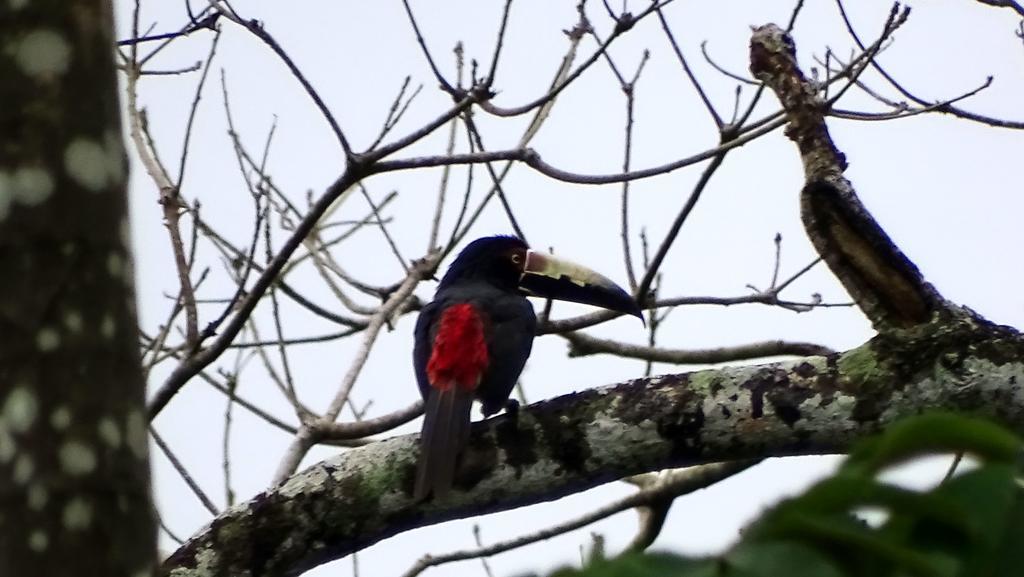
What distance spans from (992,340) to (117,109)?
2357 mm

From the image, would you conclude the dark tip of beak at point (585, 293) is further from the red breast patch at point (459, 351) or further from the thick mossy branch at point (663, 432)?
the thick mossy branch at point (663, 432)

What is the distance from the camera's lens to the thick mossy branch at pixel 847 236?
329cm

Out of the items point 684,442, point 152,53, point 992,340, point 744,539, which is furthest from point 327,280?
point 744,539

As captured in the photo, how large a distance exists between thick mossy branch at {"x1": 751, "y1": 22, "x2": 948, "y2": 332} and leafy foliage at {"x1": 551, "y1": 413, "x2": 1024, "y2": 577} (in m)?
2.57

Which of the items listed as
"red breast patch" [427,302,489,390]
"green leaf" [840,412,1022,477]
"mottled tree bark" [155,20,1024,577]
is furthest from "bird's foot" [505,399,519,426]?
"green leaf" [840,412,1022,477]

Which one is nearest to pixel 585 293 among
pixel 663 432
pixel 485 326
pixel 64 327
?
pixel 485 326

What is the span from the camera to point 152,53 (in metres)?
4.50

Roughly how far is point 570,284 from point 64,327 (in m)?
3.76

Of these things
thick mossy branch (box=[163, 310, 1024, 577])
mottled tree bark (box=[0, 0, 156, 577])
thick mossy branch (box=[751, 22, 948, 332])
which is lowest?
mottled tree bark (box=[0, 0, 156, 577])

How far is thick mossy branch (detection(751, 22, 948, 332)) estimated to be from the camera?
329 cm

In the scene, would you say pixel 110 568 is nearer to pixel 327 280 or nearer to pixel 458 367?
pixel 458 367

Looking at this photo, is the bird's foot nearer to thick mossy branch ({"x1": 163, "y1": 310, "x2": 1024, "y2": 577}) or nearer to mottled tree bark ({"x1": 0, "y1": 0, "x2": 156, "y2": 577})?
thick mossy branch ({"x1": 163, "y1": 310, "x2": 1024, "y2": 577})

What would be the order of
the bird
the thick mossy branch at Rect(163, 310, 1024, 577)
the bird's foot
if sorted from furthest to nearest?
1. the bird
2. the bird's foot
3. the thick mossy branch at Rect(163, 310, 1024, 577)

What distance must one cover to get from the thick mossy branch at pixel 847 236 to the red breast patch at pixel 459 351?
50.4 inches
